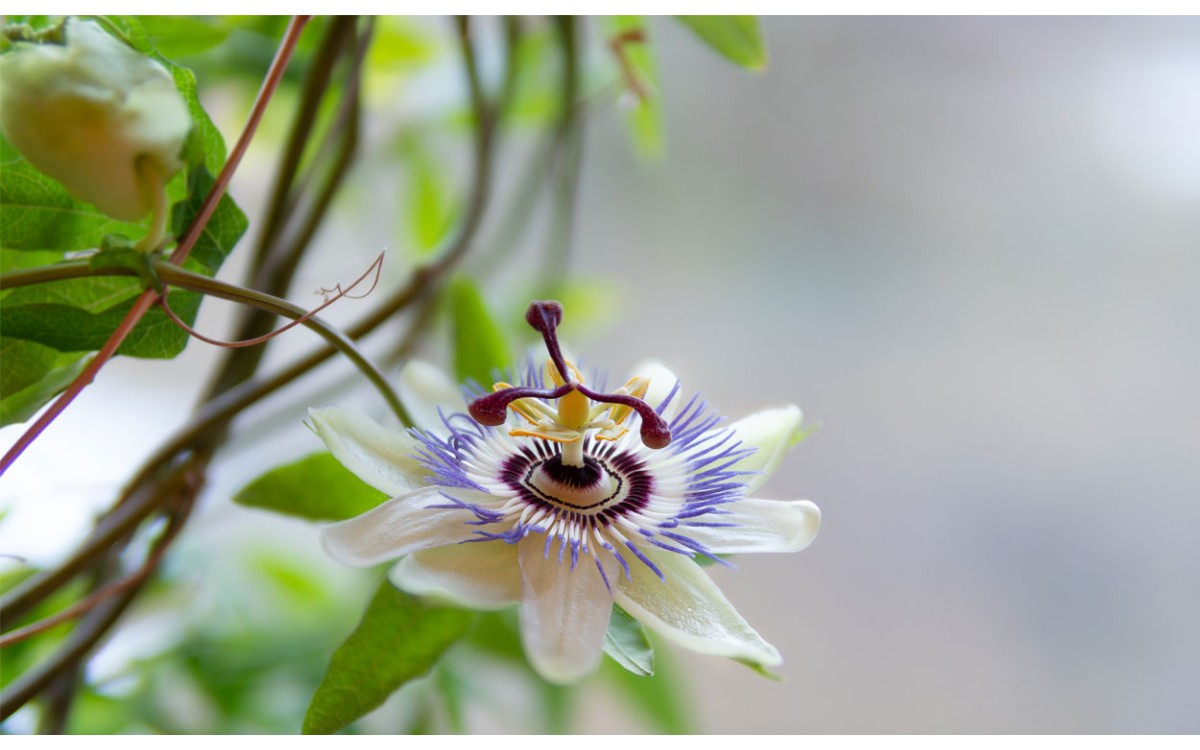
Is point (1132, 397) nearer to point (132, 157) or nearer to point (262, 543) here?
point (262, 543)

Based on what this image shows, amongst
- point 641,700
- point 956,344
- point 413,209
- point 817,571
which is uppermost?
point 956,344

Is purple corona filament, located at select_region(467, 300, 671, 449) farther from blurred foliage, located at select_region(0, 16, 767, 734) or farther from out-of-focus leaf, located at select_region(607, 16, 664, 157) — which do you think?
out-of-focus leaf, located at select_region(607, 16, 664, 157)

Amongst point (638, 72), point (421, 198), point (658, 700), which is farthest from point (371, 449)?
point (421, 198)

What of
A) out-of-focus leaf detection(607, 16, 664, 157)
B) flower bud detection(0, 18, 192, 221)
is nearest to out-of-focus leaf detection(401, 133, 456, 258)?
out-of-focus leaf detection(607, 16, 664, 157)

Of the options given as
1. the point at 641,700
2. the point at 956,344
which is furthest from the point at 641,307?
the point at 641,700

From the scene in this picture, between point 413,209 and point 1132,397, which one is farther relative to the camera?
point 1132,397
